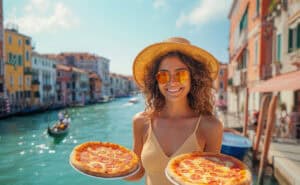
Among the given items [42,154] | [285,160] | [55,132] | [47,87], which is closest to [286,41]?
[285,160]

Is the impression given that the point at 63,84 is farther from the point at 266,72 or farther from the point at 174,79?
the point at 174,79

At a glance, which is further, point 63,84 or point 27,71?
point 63,84

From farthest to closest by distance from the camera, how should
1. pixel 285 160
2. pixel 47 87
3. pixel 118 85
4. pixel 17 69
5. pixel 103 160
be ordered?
pixel 118 85, pixel 47 87, pixel 17 69, pixel 285 160, pixel 103 160

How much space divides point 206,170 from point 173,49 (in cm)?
91

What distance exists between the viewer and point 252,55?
53.1ft

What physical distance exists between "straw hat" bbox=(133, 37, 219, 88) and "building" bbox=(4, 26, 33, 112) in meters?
31.2

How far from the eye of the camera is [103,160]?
6.78 feet

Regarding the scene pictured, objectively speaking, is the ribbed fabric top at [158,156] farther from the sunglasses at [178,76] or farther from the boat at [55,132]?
the boat at [55,132]

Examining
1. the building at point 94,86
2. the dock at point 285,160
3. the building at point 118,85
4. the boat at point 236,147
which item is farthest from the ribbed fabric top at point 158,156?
the building at point 118,85

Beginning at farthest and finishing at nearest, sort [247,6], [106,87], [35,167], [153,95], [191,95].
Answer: [106,87]
[247,6]
[35,167]
[153,95]
[191,95]

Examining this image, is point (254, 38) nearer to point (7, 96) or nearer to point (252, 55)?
point (252, 55)

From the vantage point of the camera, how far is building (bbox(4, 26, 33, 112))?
31.4 m

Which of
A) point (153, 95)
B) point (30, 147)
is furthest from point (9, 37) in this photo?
point (153, 95)

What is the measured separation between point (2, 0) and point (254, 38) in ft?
89.0
